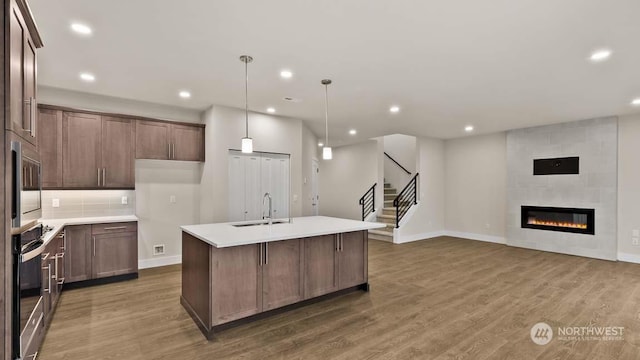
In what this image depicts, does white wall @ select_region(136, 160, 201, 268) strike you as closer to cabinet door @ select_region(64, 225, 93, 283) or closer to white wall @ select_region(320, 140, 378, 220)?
cabinet door @ select_region(64, 225, 93, 283)

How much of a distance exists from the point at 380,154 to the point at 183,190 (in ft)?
18.1

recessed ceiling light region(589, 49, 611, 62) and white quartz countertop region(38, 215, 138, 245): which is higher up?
recessed ceiling light region(589, 49, 611, 62)

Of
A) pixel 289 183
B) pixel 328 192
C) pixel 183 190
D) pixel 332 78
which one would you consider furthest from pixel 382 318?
pixel 328 192

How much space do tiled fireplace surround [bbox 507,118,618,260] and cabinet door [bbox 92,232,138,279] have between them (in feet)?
25.4

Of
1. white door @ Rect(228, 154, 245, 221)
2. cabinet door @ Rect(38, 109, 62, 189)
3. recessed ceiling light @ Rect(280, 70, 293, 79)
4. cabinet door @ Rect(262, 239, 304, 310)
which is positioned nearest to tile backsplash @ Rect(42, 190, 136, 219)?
cabinet door @ Rect(38, 109, 62, 189)

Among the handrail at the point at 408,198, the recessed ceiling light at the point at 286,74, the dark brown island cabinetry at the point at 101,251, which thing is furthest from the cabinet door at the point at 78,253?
the handrail at the point at 408,198

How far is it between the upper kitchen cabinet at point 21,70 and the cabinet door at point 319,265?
101 inches

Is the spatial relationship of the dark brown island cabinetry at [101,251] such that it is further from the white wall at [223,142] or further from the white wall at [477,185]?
the white wall at [477,185]

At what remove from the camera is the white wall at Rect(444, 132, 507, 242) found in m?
7.63

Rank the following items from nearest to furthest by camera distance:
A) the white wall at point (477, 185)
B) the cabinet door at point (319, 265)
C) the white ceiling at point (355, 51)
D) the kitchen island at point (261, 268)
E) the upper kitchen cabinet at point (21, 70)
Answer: the upper kitchen cabinet at point (21, 70) < the white ceiling at point (355, 51) < the kitchen island at point (261, 268) < the cabinet door at point (319, 265) < the white wall at point (477, 185)

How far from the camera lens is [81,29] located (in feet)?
8.82

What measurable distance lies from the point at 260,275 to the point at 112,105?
3.75m

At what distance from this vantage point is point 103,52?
3150 millimetres

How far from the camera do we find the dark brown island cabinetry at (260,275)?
2.94m
